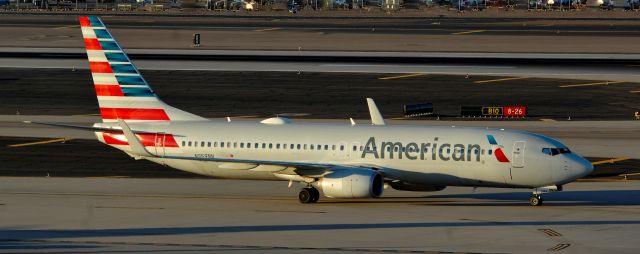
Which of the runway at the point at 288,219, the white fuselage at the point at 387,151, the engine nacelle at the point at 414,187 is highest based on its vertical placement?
the white fuselage at the point at 387,151

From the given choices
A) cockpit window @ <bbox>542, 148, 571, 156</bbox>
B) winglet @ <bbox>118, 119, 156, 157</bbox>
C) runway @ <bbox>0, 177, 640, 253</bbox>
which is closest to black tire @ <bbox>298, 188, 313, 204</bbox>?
runway @ <bbox>0, 177, 640, 253</bbox>

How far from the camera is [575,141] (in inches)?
3014

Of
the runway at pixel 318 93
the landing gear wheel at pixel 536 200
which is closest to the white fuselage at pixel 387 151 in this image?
the landing gear wheel at pixel 536 200

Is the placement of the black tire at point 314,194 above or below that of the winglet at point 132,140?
below

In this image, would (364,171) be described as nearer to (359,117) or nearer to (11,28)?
(359,117)

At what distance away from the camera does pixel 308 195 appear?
55.4 m

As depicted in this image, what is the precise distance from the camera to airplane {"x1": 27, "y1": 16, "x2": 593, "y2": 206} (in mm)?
53500

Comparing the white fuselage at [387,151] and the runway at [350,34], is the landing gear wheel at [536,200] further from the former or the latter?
the runway at [350,34]

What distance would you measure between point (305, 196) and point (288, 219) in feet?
15.0

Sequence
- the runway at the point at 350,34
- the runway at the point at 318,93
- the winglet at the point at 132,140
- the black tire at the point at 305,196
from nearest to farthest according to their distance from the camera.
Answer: the winglet at the point at 132,140, the black tire at the point at 305,196, the runway at the point at 318,93, the runway at the point at 350,34

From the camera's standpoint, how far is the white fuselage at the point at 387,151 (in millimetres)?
53531

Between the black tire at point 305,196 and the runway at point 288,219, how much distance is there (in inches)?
26.5

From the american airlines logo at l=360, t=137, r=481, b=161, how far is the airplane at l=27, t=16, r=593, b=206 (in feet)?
0.14

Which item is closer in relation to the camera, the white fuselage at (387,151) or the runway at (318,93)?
the white fuselage at (387,151)
